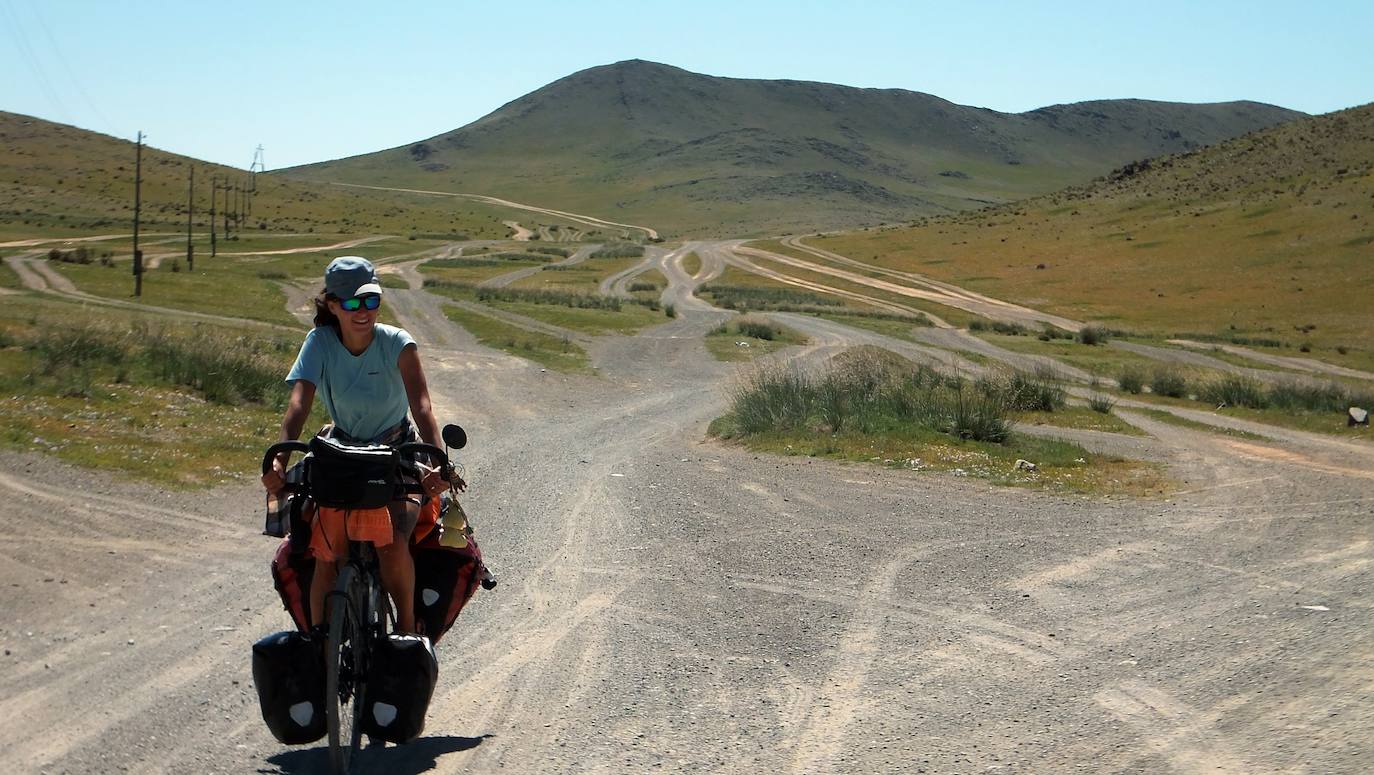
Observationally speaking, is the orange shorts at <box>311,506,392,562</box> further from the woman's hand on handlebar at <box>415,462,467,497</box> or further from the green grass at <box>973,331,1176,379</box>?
the green grass at <box>973,331,1176,379</box>

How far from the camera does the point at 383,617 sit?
5211mm

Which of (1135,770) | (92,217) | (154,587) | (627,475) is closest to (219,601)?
(154,587)

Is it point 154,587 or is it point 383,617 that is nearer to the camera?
point 383,617

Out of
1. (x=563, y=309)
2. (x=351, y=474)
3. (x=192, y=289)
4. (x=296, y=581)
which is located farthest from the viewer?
(x=563, y=309)

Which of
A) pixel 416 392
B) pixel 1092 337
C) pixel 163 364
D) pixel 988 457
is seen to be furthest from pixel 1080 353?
pixel 416 392

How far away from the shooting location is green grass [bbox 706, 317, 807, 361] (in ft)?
115

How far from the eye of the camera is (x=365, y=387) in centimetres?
524

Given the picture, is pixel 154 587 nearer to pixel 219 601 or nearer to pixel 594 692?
pixel 219 601

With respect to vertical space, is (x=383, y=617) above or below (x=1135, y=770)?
above

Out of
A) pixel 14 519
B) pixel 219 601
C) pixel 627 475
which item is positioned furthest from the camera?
pixel 627 475

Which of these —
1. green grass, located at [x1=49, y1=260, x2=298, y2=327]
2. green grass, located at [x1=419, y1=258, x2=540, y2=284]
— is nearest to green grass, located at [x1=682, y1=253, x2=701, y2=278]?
green grass, located at [x1=419, y1=258, x2=540, y2=284]

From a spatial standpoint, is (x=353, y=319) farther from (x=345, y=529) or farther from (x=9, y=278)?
(x=9, y=278)

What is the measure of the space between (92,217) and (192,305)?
7202 cm

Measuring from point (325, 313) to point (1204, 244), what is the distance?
82055 mm
